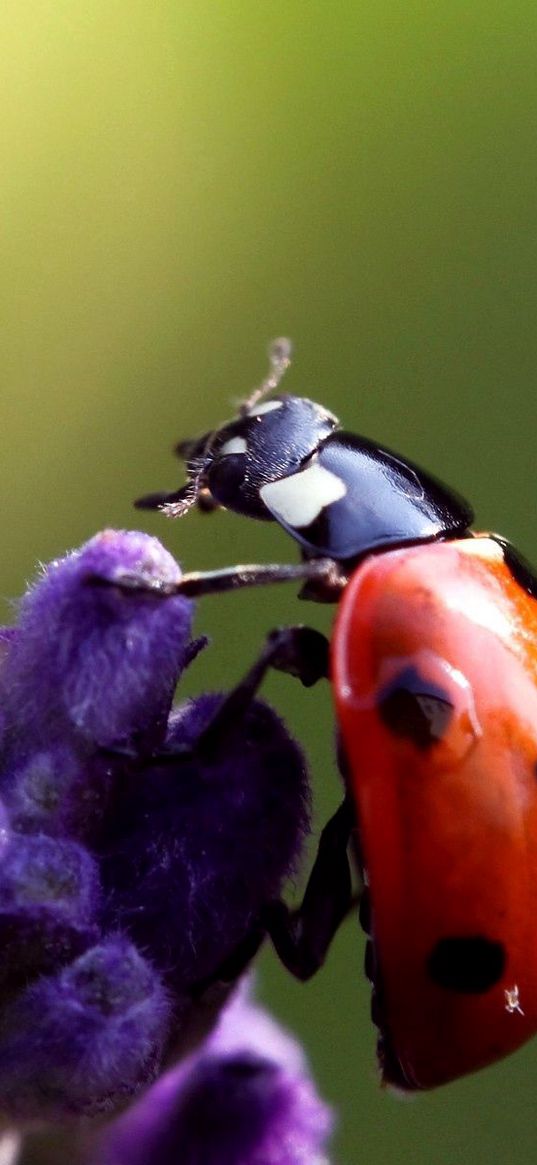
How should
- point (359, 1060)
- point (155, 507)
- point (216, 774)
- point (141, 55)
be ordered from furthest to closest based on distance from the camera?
point (141, 55) → point (359, 1060) → point (155, 507) → point (216, 774)

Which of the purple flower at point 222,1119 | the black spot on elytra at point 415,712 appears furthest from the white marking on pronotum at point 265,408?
the purple flower at point 222,1119

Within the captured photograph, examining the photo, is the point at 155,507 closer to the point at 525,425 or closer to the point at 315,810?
the point at 315,810

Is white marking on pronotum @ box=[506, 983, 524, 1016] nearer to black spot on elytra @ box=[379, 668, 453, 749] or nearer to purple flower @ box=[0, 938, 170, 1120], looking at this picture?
black spot on elytra @ box=[379, 668, 453, 749]

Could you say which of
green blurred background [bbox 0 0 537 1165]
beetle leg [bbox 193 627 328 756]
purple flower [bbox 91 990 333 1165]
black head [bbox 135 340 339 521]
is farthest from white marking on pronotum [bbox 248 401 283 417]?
green blurred background [bbox 0 0 537 1165]

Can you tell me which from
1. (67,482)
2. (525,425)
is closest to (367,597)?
(67,482)

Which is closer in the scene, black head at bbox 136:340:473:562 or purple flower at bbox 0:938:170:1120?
purple flower at bbox 0:938:170:1120

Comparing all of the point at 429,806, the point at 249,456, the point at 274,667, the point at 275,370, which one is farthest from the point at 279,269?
the point at 429,806

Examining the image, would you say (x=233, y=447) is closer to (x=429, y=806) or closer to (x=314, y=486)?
(x=314, y=486)
